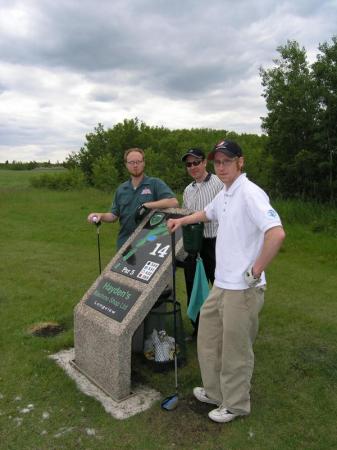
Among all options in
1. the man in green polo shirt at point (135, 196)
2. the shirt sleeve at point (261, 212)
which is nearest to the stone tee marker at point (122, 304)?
the man in green polo shirt at point (135, 196)

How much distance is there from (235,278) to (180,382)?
1.60 metres

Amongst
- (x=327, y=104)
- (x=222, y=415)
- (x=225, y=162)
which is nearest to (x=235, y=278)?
(x=225, y=162)

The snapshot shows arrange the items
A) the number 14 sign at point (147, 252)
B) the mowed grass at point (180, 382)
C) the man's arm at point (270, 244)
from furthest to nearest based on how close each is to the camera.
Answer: the number 14 sign at point (147, 252), the mowed grass at point (180, 382), the man's arm at point (270, 244)

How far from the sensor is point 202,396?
3.95 m

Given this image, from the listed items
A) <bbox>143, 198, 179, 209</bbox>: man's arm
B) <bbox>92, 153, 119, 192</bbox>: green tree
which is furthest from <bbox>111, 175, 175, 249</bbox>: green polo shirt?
<bbox>92, 153, 119, 192</bbox>: green tree

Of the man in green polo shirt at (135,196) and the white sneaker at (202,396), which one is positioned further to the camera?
the man in green polo shirt at (135,196)

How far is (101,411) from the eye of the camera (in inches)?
153

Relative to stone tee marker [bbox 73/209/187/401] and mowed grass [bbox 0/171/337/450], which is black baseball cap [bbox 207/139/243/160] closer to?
stone tee marker [bbox 73/209/187/401]

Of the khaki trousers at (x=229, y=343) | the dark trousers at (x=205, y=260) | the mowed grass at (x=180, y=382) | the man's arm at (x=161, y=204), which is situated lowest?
the mowed grass at (x=180, y=382)

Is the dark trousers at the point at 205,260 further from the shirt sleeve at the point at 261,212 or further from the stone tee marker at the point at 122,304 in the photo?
the shirt sleeve at the point at 261,212

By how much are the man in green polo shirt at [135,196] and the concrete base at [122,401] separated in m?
1.52

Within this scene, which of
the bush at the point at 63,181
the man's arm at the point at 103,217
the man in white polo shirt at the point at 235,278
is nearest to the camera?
the man in white polo shirt at the point at 235,278

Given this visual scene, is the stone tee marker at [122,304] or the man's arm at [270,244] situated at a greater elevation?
the man's arm at [270,244]

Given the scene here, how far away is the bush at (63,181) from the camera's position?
2834cm
